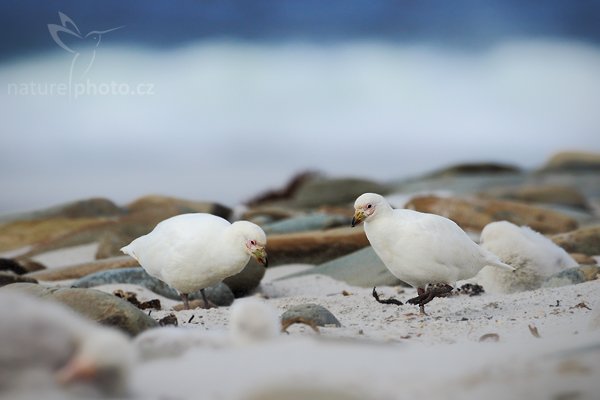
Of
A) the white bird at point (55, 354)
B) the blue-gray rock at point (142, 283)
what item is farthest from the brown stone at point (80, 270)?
the white bird at point (55, 354)

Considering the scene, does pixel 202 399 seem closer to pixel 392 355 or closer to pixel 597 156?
pixel 392 355

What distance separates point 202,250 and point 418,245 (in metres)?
1.64

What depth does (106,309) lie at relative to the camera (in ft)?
15.5

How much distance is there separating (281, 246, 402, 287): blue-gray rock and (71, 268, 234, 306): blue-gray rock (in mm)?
1353

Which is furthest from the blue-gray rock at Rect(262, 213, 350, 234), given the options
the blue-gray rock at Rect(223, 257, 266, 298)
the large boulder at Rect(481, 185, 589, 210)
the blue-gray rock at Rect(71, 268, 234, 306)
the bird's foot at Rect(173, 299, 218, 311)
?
the large boulder at Rect(481, 185, 589, 210)

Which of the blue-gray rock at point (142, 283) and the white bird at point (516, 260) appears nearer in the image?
the white bird at point (516, 260)

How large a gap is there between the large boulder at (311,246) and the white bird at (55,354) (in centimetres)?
656

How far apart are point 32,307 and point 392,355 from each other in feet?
4.62

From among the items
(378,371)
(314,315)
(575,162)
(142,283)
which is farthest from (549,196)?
(378,371)

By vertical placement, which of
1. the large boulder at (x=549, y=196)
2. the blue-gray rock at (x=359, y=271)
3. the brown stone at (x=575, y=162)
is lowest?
the blue-gray rock at (x=359, y=271)

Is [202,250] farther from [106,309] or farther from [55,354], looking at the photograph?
[55,354]

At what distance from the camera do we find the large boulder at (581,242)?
29.8 feet

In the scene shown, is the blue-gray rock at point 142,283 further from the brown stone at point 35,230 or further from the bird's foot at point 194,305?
the brown stone at point 35,230

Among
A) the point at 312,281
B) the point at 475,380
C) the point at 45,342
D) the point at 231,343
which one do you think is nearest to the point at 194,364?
the point at 231,343
